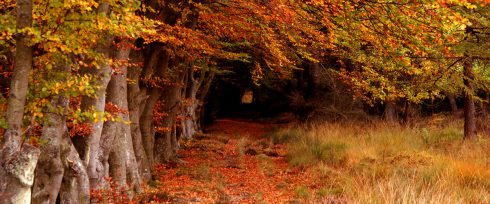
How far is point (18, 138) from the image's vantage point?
531 cm

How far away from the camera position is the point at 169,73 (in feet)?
50.1

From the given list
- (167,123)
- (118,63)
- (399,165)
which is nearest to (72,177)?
(118,63)

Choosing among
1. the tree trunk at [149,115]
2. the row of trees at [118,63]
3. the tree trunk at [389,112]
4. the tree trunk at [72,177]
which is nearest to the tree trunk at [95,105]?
the row of trees at [118,63]

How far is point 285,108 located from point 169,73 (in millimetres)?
20278

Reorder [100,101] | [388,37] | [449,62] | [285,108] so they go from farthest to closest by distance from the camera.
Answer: [285,108], [449,62], [388,37], [100,101]

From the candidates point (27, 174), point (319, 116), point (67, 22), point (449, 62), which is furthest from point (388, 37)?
point (319, 116)

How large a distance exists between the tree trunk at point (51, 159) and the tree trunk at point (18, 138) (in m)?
0.86

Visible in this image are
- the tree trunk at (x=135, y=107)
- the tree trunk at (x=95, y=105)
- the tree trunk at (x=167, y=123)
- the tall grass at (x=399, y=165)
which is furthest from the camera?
the tree trunk at (x=167, y=123)

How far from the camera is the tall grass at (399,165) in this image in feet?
26.6

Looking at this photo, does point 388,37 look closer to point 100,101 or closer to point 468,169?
point 468,169

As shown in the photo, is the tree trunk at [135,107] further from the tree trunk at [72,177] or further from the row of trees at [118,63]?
the tree trunk at [72,177]

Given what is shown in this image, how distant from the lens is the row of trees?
5.32 metres

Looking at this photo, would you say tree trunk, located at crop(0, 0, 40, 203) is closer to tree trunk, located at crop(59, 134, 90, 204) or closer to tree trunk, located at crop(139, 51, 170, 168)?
tree trunk, located at crop(59, 134, 90, 204)

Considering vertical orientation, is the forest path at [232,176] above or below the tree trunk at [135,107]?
below
